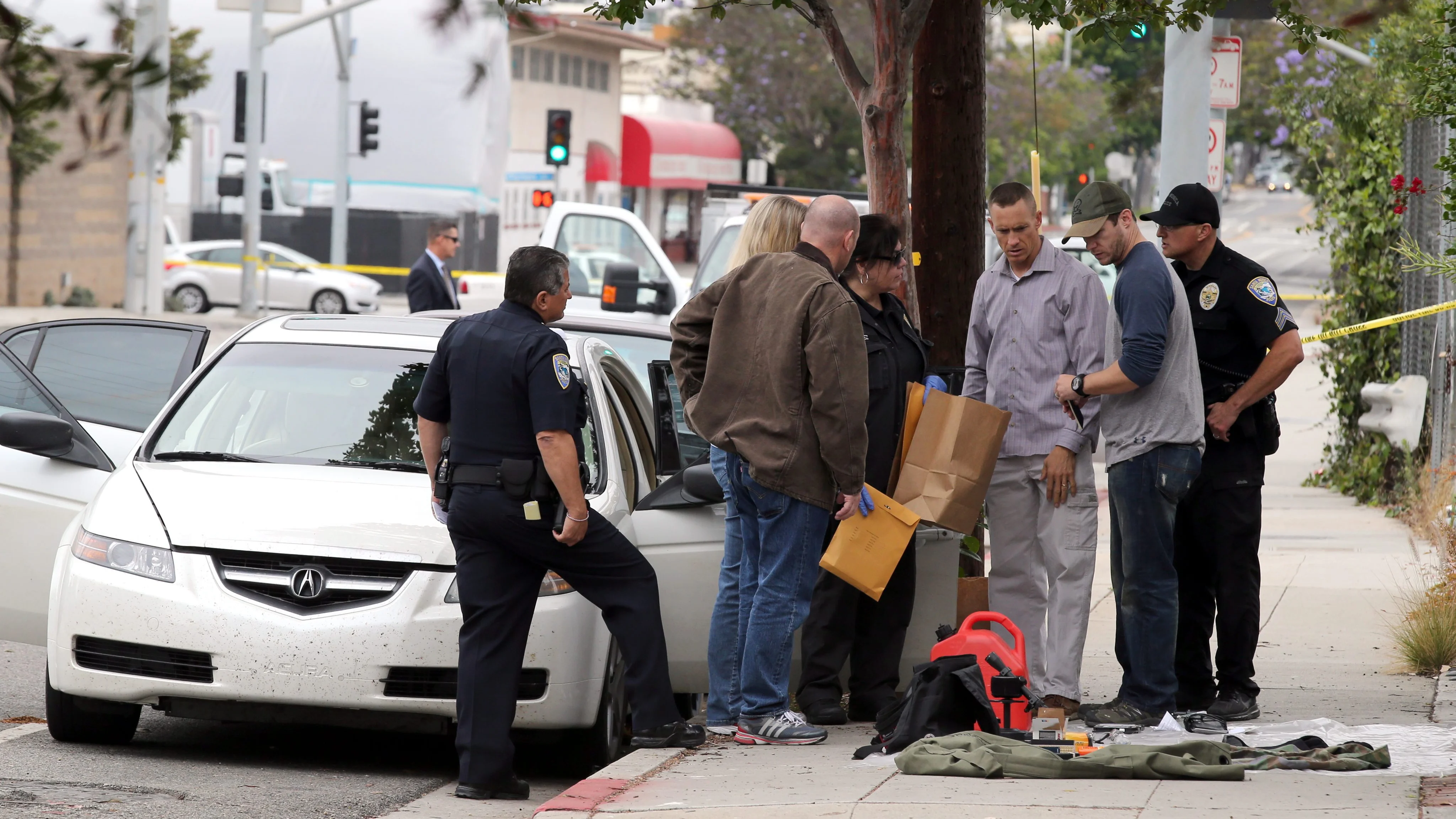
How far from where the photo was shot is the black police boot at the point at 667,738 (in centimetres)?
600

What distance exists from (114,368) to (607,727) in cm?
300

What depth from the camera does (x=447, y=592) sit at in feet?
19.6

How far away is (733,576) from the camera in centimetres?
620

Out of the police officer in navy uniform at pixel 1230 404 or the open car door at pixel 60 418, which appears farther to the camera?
the open car door at pixel 60 418

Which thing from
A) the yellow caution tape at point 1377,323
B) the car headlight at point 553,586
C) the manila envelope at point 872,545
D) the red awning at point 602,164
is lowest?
the car headlight at point 553,586

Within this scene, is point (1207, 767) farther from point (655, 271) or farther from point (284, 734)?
point (655, 271)

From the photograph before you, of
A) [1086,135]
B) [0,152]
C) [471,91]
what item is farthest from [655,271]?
[1086,135]

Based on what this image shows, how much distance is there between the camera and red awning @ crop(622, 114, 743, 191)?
50.7 m

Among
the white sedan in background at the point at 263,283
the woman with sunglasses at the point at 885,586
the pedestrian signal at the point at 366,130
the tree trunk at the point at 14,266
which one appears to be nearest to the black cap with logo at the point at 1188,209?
the woman with sunglasses at the point at 885,586

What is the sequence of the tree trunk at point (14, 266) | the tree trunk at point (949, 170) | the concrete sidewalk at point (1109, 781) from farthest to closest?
1. the tree trunk at point (14, 266)
2. the tree trunk at point (949, 170)
3. the concrete sidewalk at point (1109, 781)

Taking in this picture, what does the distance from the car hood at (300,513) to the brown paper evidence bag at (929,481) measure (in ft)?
4.77

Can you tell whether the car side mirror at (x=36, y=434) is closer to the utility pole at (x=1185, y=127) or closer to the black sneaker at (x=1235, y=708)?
the black sneaker at (x=1235, y=708)

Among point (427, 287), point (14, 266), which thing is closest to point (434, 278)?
point (427, 287)

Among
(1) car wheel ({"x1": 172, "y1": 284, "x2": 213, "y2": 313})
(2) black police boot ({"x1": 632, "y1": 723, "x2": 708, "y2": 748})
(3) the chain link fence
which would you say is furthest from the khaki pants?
(1) car wheel ({"x1": 172, "y1": 284, "x2": 213, "y2": 313})
